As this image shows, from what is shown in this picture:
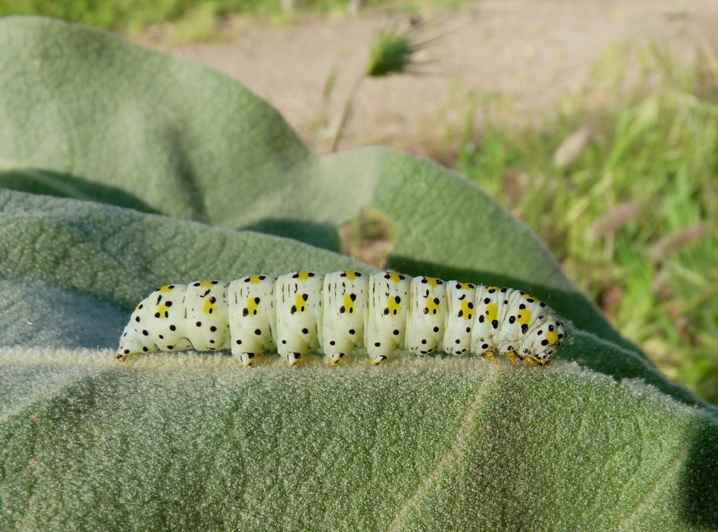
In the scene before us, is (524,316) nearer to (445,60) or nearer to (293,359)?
(293,359)

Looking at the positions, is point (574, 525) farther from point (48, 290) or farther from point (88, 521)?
point (48, 290)

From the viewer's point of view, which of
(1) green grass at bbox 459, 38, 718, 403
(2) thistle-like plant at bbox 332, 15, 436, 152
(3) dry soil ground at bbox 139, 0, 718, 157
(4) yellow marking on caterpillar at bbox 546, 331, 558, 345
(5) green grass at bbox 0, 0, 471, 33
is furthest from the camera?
(5) green grass at bbox 0, 0, 471, 33

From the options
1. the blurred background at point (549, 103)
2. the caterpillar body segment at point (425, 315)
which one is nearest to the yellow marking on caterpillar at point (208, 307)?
the caterpillar body segment at point (425, 315)

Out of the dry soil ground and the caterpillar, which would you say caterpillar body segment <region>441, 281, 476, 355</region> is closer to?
the caterpillar

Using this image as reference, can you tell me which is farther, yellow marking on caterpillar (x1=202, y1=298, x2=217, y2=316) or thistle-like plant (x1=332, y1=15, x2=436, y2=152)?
thistle-like plant (x1=332, y1=15, x2=436, y2=152)

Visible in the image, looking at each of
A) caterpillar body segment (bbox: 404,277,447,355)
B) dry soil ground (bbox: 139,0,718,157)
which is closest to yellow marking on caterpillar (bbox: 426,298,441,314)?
caterpillar body segment (bbox: 404,277,447,355)

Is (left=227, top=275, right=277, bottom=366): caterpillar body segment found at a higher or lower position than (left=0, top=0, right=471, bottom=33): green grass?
higher

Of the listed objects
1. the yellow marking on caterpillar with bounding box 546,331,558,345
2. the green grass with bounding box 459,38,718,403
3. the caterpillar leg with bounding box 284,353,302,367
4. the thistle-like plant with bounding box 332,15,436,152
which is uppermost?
the thistle-like plant with bounding box 332,15,436,152

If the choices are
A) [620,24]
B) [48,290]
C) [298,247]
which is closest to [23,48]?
[48,290]

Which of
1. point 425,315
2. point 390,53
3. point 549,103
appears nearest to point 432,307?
point 425,315
